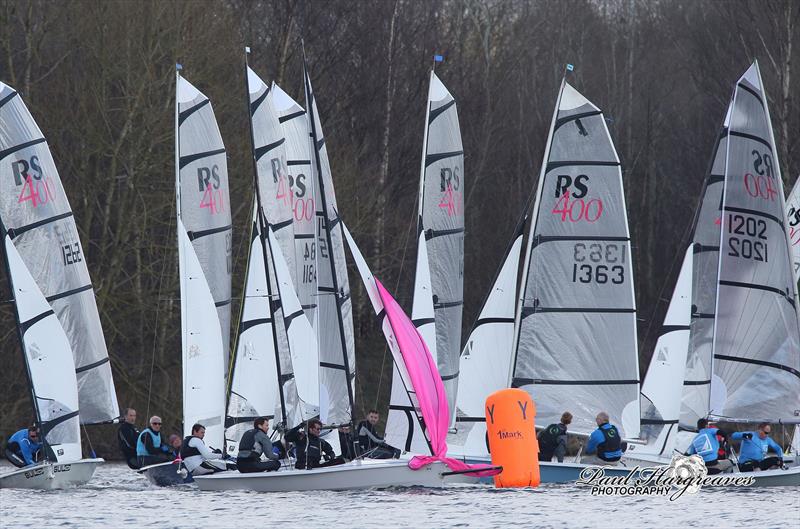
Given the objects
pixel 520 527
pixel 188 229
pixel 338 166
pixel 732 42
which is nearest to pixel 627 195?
pixel 732 42

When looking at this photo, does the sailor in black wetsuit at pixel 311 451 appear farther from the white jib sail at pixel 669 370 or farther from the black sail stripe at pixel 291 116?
the black sail stripe at pixel 291 116

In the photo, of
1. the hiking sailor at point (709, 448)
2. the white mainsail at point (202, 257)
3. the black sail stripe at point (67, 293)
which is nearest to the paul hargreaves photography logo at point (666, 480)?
the hiking sailor at point (709, 448)

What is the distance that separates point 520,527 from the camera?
54.6 ft

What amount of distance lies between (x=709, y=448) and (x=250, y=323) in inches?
275

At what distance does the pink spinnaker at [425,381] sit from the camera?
19703 mm

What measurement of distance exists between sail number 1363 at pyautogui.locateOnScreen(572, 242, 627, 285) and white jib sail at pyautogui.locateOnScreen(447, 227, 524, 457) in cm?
96

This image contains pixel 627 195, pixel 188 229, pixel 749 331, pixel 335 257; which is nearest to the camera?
pixel 749 331

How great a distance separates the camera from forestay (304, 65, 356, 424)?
2166 cm

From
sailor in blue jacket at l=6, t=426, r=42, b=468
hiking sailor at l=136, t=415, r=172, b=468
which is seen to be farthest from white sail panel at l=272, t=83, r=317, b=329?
sailor in blue jacket at l=6, t=426, r=42, b=468

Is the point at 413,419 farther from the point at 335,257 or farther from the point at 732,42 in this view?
the point at 732,42

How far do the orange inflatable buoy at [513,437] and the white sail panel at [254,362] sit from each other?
482 centimetres

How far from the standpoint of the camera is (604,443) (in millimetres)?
20875

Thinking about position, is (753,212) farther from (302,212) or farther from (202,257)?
(202,257)

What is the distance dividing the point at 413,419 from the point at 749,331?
4330mm
